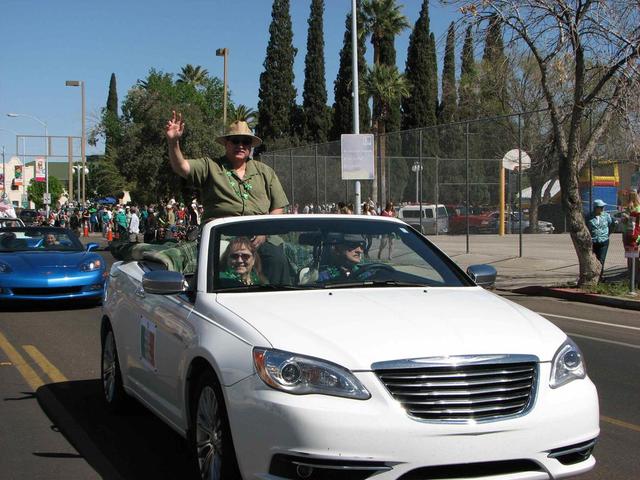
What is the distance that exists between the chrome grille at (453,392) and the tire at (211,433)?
834 mm

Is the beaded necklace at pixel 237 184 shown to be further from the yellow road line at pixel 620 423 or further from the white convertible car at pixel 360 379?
the yellow road line at pixel 620 423

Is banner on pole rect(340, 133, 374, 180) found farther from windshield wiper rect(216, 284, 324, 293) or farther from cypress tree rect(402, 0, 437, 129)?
cypress tree rect(402, 0, 437, 129)

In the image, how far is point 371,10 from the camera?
159 feet

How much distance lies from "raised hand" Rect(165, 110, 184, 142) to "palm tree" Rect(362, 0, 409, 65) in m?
43.6

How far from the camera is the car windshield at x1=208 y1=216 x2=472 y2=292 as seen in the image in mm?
4633

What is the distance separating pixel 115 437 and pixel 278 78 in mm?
57147

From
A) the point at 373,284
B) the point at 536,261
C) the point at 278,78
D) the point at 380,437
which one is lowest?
the point at 536,261

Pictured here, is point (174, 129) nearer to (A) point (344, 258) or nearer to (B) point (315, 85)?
(A) point (344, 258)

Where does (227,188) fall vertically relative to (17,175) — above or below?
below

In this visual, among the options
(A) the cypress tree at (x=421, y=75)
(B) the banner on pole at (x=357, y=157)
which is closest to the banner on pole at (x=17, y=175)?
(A) the cypress tree at (x=421, y=75)

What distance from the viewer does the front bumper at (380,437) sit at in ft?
10.8

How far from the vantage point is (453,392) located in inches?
134

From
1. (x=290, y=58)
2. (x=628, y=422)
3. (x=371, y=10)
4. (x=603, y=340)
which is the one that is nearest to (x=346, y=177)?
(x=603, y=340)

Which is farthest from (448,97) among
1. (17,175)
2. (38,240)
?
(17,175)
